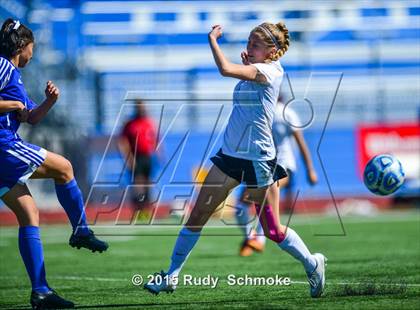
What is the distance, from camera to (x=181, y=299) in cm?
669

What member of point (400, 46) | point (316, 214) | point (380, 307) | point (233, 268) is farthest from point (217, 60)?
point (400, 46)

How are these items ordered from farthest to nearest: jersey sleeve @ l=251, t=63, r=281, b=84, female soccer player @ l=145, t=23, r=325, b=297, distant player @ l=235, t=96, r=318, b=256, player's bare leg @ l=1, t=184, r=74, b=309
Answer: distant player @ l=235, t=96, r=318, b=256
female soccer player @ l=145, t=23, r=325, b=297
jersey sleeve @ l=251, t=63, r=281, b=84
player's bare leg @ l=1, t=184, r=74, b=309

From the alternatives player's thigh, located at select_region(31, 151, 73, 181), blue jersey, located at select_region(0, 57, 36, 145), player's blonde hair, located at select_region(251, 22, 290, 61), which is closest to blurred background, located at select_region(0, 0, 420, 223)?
player's blonde hair, located at select_region(251, 22, 290, 61)

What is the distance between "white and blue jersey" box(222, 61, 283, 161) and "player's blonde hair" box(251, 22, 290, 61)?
0.34 ft

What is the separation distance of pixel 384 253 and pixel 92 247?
4.54 m

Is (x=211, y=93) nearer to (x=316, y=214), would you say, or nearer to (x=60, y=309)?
(x=316, y=214)

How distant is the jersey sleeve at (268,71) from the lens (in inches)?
250

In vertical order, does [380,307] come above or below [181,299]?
above

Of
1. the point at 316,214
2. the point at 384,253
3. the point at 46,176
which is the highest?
the point at 46,176

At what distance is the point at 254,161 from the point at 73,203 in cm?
138

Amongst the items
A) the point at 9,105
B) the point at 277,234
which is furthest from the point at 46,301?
the point at 277,234

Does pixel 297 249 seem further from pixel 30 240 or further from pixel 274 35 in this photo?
pixel 30 240

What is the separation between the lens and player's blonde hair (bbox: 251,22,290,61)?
6.42 m

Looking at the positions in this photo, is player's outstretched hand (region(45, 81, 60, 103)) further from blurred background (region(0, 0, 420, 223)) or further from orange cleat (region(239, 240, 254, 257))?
blurred background (region(0, 0, 420, 223))
